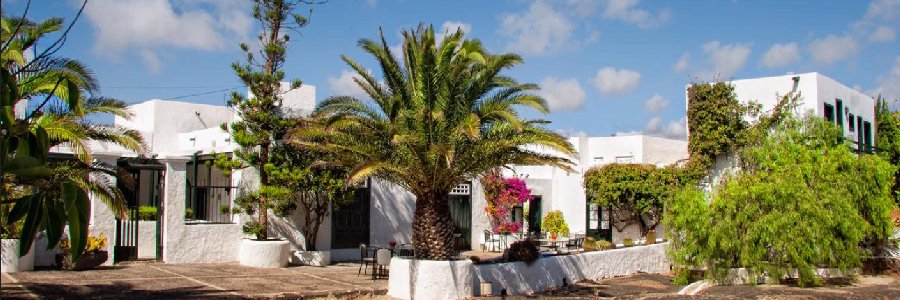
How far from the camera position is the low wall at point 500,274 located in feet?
47.7

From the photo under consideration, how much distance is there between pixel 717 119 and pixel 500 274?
518 inches

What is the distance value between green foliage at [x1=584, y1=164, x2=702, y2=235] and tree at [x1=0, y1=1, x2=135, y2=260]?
56.7ft

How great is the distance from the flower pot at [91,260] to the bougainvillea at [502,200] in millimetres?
11918

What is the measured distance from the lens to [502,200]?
24922mm

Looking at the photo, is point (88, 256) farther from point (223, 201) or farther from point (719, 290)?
point (719, 290)

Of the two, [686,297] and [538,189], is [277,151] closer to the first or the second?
[686,297]

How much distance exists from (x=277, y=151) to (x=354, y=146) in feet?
14.2

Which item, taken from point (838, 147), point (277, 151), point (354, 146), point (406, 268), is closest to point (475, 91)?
point (354, 146)

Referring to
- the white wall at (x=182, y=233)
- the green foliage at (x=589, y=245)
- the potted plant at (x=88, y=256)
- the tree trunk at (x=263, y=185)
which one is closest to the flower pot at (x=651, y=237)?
the green foliage at (x=589, y=245)

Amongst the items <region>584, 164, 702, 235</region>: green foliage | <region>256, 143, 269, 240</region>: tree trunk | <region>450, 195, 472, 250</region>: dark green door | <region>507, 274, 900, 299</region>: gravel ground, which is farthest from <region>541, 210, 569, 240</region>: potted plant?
<region>256, 143, 269, 240</region>: tree trunk

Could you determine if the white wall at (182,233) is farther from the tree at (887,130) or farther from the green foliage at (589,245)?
the tree at (887,130)

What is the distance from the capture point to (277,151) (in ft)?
59.9

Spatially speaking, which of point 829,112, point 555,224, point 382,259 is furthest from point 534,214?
point 382,259

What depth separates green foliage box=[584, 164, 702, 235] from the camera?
26250 mm
